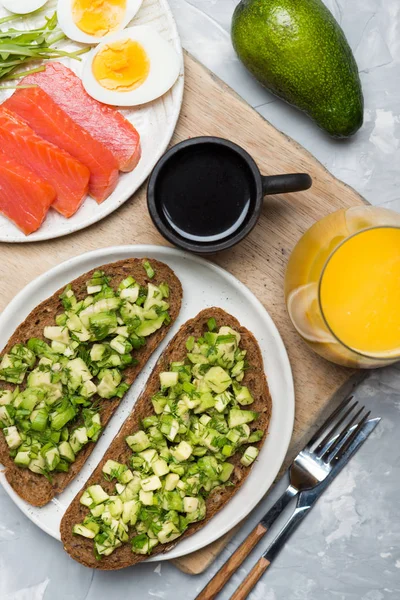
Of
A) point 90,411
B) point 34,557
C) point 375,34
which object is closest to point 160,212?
point 90,411

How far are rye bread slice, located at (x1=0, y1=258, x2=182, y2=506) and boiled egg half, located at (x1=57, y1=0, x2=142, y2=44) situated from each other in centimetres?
88

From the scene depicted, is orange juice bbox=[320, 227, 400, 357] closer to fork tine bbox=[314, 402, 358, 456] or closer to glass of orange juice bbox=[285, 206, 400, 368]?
glass of orange juice bbox=[285, 206, 400, 368]

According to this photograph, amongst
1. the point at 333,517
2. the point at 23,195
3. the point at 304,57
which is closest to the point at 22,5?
the point at 23,195

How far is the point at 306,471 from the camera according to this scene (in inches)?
88.0

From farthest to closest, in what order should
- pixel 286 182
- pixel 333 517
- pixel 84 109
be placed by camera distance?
pixel 333 517 < pixel 84 109 < pixel 286 182

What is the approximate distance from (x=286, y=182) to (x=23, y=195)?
950mm

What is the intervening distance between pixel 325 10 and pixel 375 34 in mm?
359

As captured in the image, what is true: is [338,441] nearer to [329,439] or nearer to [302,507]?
[329,439]

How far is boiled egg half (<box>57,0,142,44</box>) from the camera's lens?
2254 millimetres

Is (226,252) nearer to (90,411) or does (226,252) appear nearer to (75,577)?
(90,411)

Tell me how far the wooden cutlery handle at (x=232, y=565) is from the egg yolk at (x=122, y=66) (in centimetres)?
172

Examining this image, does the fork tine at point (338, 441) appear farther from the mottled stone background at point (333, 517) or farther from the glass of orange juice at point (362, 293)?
the glass of orange juice at point (362, 293)

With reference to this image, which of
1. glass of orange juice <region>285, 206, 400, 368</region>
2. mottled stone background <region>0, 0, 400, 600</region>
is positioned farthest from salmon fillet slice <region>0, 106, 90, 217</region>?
glass of orange juice <region>285, 206, 400, 368</region>

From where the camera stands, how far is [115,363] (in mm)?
2137
